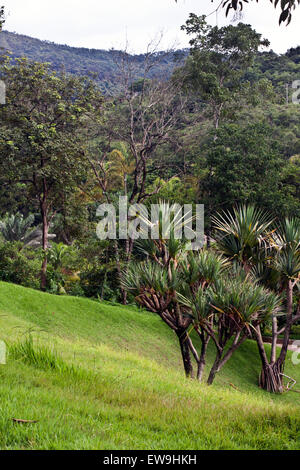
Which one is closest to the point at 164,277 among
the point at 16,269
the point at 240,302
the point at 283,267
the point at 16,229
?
the point at 240,302

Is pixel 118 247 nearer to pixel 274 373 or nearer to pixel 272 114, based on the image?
pixel 274 373

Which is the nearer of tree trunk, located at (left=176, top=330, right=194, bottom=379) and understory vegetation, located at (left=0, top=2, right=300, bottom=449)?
understory vegetation, located at (left=0, top=2, right=300, bottom=449)

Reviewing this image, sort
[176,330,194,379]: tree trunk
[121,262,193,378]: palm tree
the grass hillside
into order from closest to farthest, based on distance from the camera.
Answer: the grass hillside → [121,262,193,378]: palm tree → [176,330,194,379]: tree trunk

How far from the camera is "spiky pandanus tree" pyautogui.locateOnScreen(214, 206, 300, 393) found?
33.9 ft

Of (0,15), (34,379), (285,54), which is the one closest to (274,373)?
(34,379)

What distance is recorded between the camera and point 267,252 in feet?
36.9

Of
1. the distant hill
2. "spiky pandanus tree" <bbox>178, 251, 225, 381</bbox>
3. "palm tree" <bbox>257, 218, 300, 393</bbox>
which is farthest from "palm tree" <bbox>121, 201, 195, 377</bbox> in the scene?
the distant hill

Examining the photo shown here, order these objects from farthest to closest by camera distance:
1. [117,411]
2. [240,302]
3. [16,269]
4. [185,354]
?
[16,269] < [185,354] < [240,302] < [117,411]

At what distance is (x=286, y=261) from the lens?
33.7 feet

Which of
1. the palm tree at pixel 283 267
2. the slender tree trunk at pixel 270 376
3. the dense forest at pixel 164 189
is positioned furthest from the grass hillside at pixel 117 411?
the slender tree trunk at pixel 270 376

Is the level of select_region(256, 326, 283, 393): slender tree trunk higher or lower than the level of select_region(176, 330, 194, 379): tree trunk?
lower

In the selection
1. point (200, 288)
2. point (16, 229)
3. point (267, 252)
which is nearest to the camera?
point (200, 288)

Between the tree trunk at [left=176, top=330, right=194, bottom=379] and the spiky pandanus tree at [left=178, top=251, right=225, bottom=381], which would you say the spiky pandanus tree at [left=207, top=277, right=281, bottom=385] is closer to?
the spiky pandanus tree at [left=178, top=251, right=225, bottom=381]

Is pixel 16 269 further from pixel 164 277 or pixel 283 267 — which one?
pixel 283 267
